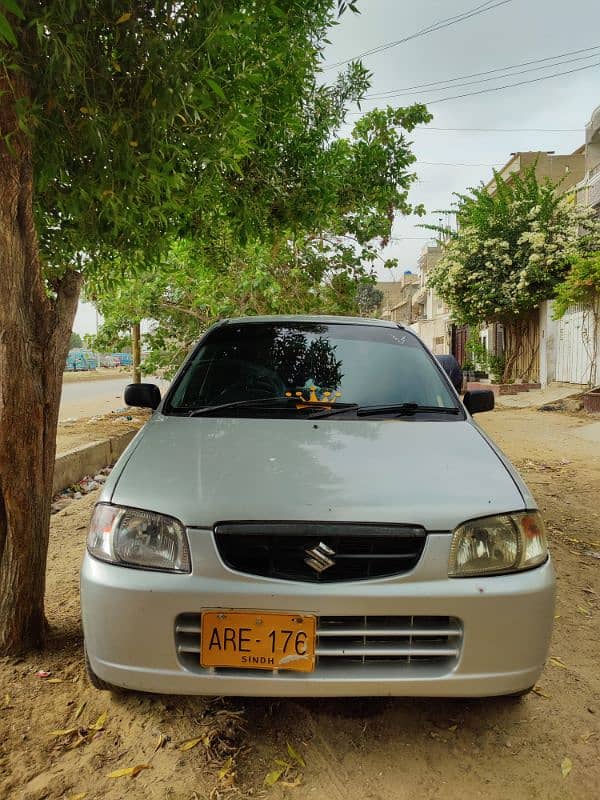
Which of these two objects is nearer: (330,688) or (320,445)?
(330,688)

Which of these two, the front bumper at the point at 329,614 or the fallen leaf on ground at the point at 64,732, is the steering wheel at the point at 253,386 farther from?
the fallen leaf on ground at the point at 64,732

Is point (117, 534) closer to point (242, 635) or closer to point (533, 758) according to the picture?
point (242, 635)

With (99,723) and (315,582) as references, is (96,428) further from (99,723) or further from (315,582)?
(315,582)

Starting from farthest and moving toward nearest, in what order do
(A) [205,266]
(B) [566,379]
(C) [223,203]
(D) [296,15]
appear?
(B) [566,379]
(A) [205,266]
(C) [223,203]
(D) [296,15]

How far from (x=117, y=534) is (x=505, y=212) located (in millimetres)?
19010

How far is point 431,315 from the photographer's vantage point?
45.7m

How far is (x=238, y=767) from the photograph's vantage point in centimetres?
205

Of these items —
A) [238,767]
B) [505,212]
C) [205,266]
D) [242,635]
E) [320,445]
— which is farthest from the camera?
[505,212]

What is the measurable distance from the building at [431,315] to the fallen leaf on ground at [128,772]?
28.9m

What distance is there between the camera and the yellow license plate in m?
1.89

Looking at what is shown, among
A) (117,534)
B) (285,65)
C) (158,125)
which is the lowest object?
(117,534)

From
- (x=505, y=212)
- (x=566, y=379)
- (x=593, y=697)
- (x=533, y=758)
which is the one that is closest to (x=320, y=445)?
(x=533, y=758)

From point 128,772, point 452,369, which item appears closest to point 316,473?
point 128,772

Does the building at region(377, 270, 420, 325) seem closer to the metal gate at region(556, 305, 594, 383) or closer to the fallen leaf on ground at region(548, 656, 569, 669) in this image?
the metal gate at region(556, 305, 594, 383)
